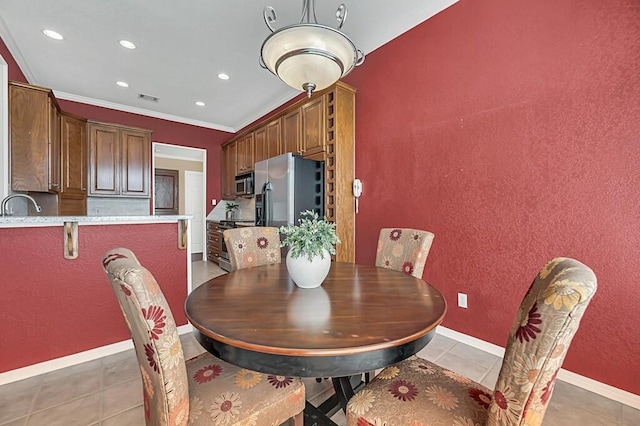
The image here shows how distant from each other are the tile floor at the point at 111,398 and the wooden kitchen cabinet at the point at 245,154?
3.36 metres

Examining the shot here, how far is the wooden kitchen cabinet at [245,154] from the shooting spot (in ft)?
15.5

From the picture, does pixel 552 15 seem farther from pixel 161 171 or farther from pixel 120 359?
pixel 161 171

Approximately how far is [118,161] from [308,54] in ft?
14.0

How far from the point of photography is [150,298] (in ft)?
2.43

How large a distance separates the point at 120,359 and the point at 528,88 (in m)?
3.53

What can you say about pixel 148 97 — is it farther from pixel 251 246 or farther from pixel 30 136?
pixel 251 246

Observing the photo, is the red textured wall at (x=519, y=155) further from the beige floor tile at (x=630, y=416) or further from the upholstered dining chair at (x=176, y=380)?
the upholstered dining chair at (x=176, y=380)

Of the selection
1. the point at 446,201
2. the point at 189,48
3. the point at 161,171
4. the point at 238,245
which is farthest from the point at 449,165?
the point at 161,171

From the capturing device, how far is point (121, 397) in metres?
1.63

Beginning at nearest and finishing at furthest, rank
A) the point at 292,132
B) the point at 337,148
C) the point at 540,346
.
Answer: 1. the point at 540,346
2. the point at 337,148
3. the point at 292,132

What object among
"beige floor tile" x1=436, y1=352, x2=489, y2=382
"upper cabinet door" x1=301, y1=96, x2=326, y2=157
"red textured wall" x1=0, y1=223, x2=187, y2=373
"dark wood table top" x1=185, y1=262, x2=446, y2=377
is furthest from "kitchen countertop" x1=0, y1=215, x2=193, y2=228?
"beige floor tile" x1=436, y1=352, x2=489, y2=382

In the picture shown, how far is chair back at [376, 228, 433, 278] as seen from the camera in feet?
5.83

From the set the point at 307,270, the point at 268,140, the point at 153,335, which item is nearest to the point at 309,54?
the point at 307,270

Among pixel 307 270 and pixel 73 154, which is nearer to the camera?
pixel 307 270
